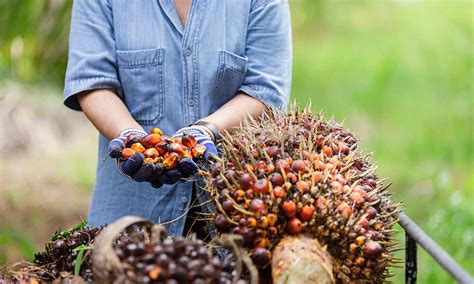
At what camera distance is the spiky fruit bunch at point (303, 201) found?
1.83 metres

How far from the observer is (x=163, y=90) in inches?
105

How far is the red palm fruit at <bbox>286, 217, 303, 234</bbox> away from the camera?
1815 millimetres

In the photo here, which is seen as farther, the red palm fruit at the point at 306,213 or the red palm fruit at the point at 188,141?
the red palm fruit at the point at 188,141

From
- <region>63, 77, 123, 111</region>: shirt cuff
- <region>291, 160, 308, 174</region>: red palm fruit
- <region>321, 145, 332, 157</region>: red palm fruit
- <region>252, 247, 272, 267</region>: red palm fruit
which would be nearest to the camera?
<region>252, 247, 272, 267</region>: red palm fruit

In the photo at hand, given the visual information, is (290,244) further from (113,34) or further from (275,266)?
(113,34)

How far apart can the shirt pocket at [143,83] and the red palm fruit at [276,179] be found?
90 centimetres

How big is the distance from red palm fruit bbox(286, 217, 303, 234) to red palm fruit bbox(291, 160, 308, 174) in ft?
0.44

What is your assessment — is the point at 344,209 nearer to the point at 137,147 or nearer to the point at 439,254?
the point at 439,254

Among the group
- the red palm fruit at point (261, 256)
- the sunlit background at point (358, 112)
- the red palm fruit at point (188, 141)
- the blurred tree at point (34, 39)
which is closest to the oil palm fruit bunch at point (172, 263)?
the red palm fruit at point (261, 256)

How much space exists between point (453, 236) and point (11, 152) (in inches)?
146

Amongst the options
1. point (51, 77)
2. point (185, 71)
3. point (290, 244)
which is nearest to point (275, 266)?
point (290, 244)

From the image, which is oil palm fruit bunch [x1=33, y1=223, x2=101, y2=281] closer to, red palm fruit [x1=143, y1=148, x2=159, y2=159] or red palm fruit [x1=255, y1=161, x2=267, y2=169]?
red palm fruit [x1=143, y1=148, x2=159, y2=159]

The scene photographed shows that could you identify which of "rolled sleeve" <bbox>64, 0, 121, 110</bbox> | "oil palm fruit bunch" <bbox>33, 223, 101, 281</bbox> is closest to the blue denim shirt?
"rolled sleeve" <bbox>64, 0, 121, 110</bbox>

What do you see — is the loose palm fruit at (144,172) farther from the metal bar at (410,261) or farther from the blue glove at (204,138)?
the metal bar at (410,261)
